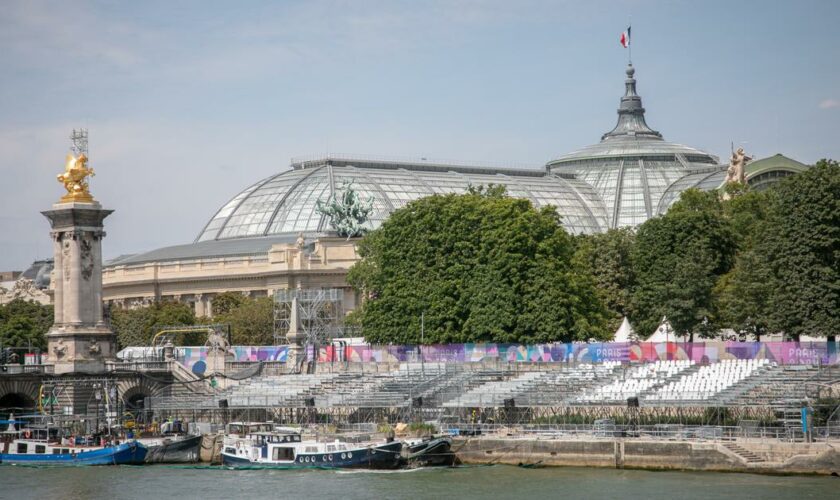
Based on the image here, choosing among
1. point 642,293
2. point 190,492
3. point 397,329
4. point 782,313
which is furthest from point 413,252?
point 190,492

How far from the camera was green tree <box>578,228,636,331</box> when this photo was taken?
141250 millimetres

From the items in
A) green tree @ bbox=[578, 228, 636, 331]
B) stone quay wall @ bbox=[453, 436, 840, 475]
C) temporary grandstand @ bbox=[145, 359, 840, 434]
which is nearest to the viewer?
stone quay wall @ bbox=[453, 436, 840, 475]

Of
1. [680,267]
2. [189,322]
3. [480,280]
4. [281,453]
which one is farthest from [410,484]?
[189,322]

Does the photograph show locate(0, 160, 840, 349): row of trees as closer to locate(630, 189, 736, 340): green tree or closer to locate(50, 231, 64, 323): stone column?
Result: locate(630, 189, 736, 340): green tree

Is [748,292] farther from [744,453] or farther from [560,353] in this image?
[744,453]

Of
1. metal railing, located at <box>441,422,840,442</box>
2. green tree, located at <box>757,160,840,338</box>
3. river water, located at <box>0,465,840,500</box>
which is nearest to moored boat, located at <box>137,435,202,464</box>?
river water, located at <box>0,465,840,500</box>

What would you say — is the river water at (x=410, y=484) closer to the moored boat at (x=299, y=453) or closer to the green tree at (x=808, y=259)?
the moored boat at (x=299, y=453)

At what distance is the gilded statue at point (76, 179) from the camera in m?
110

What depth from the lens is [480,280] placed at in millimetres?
124625

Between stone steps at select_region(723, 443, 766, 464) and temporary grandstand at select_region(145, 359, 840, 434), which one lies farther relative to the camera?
temporary grandstand at select_region(145, 359, 840, 434)

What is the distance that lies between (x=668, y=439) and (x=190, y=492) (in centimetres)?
2328

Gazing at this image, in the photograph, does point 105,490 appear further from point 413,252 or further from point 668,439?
→ point 413,252

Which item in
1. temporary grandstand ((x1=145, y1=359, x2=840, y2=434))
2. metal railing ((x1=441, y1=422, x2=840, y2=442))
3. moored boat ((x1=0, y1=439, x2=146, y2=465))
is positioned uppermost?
temporary grandstand ((x1=145, y1=359, x2=840, y2=434))

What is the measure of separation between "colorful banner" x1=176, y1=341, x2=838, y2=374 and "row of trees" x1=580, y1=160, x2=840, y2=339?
3898mm
